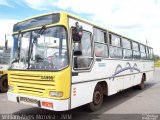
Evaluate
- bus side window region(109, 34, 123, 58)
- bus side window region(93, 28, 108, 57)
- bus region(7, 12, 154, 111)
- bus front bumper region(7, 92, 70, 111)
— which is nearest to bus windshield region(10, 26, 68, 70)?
bus region(7, 12, 154, 111)

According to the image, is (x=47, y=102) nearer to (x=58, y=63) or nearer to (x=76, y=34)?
(x=58, y=63)

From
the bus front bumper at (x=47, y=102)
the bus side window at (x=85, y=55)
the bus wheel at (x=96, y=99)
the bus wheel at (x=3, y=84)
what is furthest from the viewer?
the bus wheel at (x=3, y=84)

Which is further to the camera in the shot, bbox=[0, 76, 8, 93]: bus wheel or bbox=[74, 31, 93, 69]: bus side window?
bbox=[0, 76, 8, 93]: bus wheel

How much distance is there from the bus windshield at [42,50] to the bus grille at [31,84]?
27cm

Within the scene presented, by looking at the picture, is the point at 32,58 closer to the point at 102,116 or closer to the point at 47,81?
the point at 47,81

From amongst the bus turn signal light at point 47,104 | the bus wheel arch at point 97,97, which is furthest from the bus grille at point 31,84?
the bus wheel arch at point 97,97

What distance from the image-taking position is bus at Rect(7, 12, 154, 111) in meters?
5.97

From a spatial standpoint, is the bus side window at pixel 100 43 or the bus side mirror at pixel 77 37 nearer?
the bus side mirror at pixel 77 37

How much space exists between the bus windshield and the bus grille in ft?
0.87

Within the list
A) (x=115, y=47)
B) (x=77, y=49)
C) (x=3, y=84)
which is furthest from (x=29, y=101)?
(x=3, y=84)

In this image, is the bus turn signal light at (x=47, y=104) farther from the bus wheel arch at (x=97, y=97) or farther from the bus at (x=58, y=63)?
the bus wheel arch at (x=97, y=97)

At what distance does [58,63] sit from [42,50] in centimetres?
67

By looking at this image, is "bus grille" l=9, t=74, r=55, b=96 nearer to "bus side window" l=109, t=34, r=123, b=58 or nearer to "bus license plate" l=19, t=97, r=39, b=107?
"bus license plate" l=19, t=97, r=39, b=107

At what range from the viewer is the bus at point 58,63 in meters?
5.97
